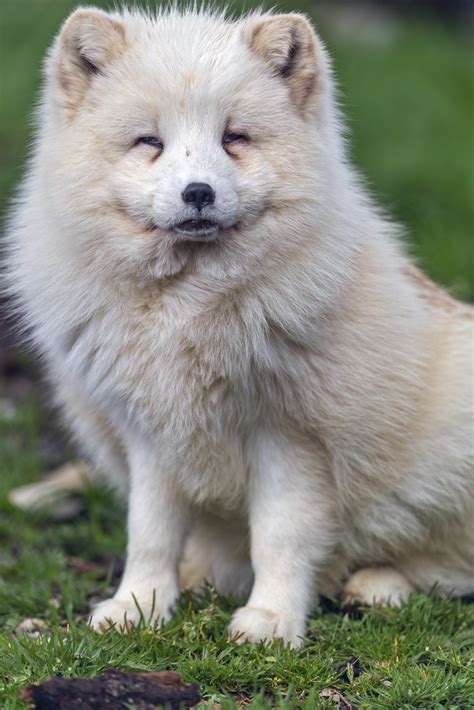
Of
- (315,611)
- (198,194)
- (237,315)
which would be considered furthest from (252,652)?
(198,194)

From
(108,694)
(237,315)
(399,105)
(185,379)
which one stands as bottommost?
(108,694)

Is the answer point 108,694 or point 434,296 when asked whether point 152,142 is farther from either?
point 108,694

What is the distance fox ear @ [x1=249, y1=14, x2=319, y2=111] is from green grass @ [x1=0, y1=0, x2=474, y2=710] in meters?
1.18

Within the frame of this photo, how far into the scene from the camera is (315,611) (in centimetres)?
477

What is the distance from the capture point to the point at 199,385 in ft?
14.0

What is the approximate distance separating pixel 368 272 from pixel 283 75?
876 millimetres

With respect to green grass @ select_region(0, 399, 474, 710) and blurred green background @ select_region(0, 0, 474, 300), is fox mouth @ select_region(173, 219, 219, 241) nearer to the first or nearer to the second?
green grass @ select_region(0, 399, 474, 710)

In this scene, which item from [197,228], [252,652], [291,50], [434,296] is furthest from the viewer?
[434,296]

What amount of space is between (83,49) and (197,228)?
0.91 metres

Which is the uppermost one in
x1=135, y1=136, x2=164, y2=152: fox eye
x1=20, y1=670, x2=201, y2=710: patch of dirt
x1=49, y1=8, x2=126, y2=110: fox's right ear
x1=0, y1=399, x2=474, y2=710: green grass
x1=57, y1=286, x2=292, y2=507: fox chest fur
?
x1=49, y1=8, x2=126, y2=110: fox's right ear

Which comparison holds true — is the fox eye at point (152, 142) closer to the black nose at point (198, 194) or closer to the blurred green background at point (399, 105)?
the black nose at point (198, 194)

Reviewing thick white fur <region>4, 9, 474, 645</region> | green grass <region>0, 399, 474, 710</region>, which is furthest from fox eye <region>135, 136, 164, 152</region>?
green grass <region>0, 399, 474, 710</region>

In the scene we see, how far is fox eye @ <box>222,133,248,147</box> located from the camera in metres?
4.19

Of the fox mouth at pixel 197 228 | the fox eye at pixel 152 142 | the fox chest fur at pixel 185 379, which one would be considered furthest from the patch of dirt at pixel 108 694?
the fox eye at pixel 152 142
